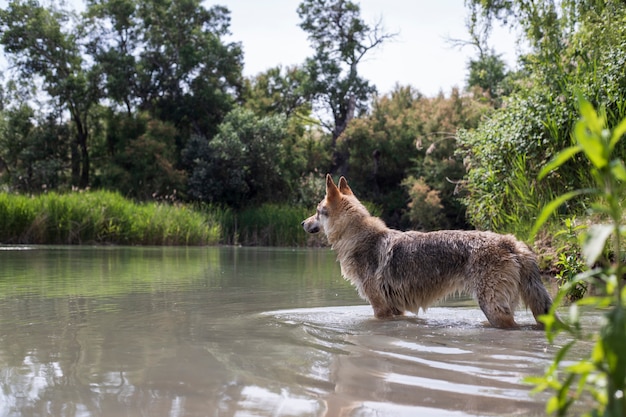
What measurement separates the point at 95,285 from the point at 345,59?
3176 cm

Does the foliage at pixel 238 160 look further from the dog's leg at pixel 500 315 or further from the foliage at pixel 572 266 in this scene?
the dog's leg at pixel 500 315

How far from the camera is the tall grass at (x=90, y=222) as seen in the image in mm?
21281

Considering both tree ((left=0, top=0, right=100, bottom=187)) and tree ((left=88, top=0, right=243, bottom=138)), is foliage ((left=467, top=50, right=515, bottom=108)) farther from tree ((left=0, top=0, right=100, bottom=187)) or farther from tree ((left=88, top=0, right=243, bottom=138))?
tree ((left=0, top=0, right=100, bottom=187))

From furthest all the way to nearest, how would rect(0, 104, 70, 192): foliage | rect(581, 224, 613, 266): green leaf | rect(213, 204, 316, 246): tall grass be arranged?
rect(0, 104, 70, 192): foliage
rect(213, 204, 316, 246): tall grass
rect(581, 224, 613, 266): green leaf

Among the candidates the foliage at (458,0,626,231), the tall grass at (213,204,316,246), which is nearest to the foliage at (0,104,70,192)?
the tall grass at (213,204,316,246)

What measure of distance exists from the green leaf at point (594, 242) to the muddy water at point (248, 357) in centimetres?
149

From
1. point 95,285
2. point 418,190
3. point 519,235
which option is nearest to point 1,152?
point 418,190

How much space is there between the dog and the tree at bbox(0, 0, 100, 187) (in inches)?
1220

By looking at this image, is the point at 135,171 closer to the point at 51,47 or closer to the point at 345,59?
the point at 51,47

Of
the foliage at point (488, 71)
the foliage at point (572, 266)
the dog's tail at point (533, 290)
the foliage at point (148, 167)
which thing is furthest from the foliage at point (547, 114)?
the foliage at point (488, 71)

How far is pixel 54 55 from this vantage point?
1371 inches

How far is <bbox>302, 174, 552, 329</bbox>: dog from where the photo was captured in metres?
5.73

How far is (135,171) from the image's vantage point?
106 feet

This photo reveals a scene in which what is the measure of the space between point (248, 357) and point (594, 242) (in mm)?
3099
